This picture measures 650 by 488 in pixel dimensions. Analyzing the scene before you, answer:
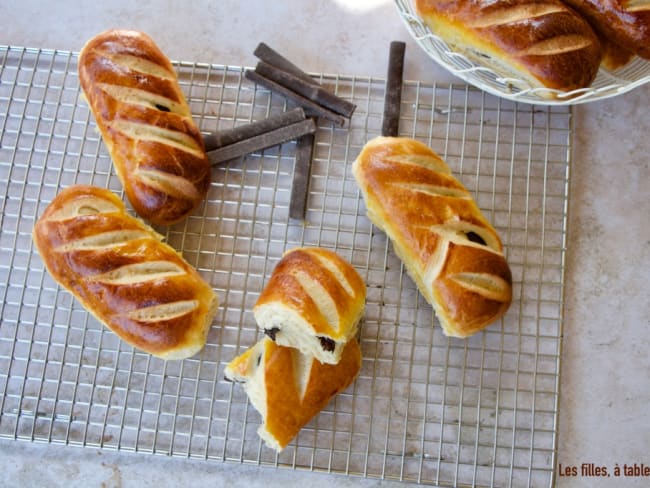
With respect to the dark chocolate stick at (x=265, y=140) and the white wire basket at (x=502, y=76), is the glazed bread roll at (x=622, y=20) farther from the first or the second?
the dark chocolate stick at (x=265, y=140)

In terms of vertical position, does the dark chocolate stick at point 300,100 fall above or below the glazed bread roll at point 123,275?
above

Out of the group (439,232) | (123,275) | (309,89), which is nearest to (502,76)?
(439,232)

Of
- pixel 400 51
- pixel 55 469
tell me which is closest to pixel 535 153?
pixel 400 51

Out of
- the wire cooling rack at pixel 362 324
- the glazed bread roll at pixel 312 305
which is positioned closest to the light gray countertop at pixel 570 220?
the wire cooling rack at pixel 362 324

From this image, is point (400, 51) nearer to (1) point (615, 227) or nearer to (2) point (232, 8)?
(2) point (232, 8)

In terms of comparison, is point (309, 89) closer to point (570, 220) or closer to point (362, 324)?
point (362, 324)

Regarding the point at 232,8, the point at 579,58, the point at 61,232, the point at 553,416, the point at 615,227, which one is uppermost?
the point at 232,8
